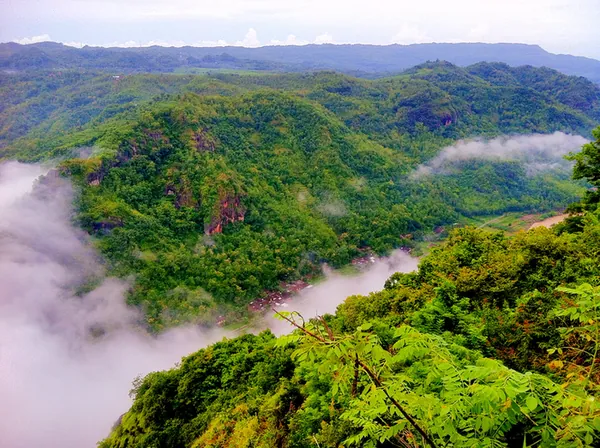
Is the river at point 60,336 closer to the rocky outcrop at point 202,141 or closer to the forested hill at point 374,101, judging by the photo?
the rocky outcrop at point 202,141

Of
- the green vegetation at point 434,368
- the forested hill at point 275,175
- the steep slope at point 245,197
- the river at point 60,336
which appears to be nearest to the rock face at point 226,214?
the steep slope at point 245,197

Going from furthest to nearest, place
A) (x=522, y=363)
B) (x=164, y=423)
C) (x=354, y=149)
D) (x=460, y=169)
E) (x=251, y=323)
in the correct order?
1. (x=460, y=169)
2. (x=354, y=149)
3. (x=251, y=323)
4. (x=164, y=423)
5. (x=522, y=363)

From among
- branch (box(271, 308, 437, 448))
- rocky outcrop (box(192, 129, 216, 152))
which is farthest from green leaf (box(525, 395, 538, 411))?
rocky outcrop (box(192, 129, 216, 152))

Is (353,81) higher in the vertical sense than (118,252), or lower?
higher

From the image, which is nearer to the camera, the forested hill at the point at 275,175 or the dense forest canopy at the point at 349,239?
the dense forest canopy at the point at 349,239

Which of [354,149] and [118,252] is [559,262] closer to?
[118,252]

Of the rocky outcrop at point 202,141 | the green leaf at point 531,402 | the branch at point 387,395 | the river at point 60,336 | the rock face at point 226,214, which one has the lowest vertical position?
the river at point 60,336

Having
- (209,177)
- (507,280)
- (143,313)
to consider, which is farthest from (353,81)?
(507,280)
